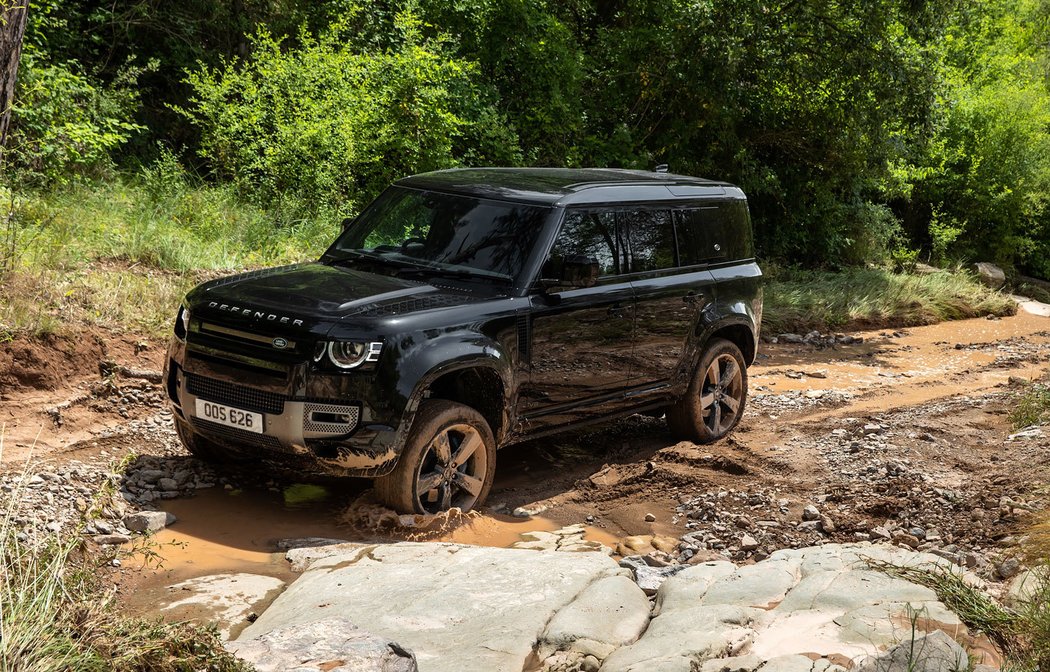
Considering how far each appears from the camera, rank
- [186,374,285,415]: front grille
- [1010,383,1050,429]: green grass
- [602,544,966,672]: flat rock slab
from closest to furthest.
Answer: [602,544,966,672]: flat rock slab < [186,374,285,415]: front grille < [1010,383,1050,429]: green grass

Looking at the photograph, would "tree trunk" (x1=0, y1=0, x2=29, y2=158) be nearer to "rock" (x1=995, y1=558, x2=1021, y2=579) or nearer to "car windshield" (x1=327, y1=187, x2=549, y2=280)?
"car windshield" (x1=327, y1=187, x2=549, y2=280)

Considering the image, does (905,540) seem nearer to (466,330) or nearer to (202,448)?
(466,330)

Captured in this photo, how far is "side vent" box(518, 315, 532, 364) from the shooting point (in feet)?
22.2

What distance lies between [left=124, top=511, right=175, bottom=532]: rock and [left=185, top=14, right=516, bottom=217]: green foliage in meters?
6.86

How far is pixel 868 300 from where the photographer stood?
56.5 ft

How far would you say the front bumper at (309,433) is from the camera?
598 centimetres

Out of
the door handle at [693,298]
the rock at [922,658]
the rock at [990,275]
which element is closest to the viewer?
the rock at [922,658]

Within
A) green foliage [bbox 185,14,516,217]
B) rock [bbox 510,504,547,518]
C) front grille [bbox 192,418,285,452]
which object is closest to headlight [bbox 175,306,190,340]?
front grille [bbox 192,418,285,452]

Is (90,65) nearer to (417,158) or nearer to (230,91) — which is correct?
(230,91)

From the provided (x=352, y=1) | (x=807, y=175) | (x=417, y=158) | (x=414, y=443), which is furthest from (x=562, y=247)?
(x=807, y=175)

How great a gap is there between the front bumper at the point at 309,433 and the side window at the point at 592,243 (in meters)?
1.67

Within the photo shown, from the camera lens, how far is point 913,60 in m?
16.2

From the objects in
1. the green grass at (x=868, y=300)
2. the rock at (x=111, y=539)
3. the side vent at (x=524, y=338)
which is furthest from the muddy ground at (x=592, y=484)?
the green grass at (x=868, y=300)

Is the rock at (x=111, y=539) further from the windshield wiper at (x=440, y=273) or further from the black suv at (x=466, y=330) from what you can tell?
the windshield wiper at (x=440, y=273)
